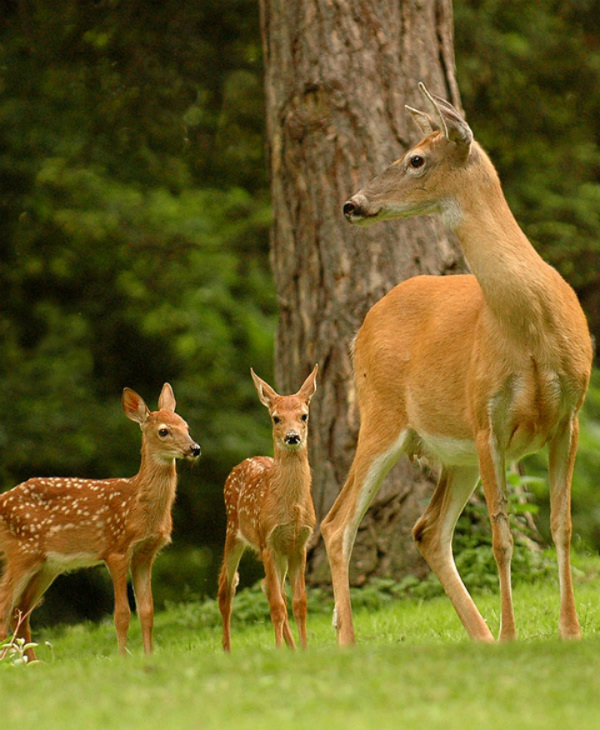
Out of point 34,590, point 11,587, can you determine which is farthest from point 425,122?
point 34,590

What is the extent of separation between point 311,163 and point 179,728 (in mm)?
6617

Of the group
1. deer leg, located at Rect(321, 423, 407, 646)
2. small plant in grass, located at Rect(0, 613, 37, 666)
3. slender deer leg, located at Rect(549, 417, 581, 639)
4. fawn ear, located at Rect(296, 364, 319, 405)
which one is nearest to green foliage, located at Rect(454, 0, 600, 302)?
fawn ear, located at Rect(296, 364, 319, 405)

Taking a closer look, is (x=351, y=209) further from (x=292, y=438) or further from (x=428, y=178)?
(x=292, y=438)

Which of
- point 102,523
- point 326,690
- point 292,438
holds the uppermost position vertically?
point 326,690

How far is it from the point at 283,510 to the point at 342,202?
10.5ft

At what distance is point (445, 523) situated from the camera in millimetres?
7742

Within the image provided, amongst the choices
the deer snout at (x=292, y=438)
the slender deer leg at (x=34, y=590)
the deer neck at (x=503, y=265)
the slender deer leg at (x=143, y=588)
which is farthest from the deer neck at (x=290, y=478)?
the slender deer leg at (x=34, y=590)

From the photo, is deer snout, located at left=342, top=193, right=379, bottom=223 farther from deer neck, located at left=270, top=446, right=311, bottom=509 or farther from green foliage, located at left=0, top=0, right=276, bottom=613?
green foliage, located at left=0, top=0, right=276, bottom=613

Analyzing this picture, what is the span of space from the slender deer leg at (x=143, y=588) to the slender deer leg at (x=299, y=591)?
0.85 m

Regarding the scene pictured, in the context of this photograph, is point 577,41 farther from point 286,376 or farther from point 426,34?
point 286,376

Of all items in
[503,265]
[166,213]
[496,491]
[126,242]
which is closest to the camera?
[503,265]

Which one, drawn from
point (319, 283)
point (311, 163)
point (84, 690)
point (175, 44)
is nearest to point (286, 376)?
point (319, 283)

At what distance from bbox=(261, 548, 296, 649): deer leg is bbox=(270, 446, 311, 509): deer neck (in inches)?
11.8

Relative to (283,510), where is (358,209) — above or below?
above
